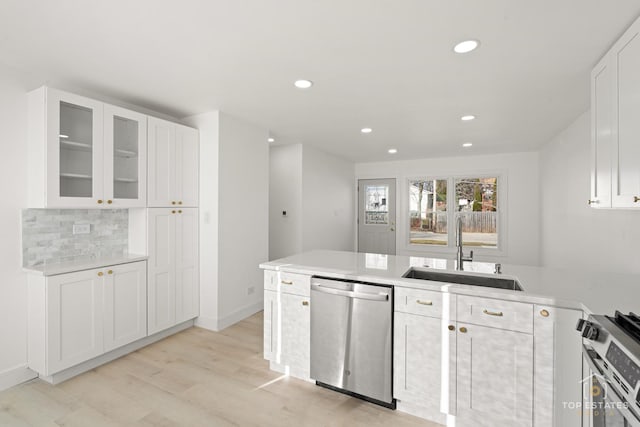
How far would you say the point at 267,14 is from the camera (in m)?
1.70

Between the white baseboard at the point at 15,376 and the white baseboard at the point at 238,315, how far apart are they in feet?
5.07

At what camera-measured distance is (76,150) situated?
2.52m

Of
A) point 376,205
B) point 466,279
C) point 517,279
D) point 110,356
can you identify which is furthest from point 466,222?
point 110,356

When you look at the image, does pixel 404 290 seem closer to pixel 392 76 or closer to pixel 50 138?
pixel 392 76

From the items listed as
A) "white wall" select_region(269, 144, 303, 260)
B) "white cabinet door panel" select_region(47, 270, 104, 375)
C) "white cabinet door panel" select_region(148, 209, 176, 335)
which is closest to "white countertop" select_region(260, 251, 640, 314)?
"white cabinet door panel" select_region(148, 209, 176, 335)

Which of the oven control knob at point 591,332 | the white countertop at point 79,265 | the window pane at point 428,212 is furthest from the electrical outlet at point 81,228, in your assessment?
the window pane at point 428,212

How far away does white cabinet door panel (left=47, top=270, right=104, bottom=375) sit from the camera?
2.29m

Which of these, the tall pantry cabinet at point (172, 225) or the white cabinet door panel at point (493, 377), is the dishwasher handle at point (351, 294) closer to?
the white cabinet door panel at point (493, 377)

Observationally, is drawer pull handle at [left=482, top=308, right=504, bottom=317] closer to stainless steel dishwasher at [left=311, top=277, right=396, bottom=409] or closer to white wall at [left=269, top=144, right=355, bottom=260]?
stainless steel dishwasher at [left=311, top=277, right=396, bottom=409]

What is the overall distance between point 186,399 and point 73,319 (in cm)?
115

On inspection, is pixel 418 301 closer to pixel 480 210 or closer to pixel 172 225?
pixel 172 225

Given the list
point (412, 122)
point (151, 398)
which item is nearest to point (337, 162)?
point (412, 122)

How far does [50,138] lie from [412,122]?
12.0 ft

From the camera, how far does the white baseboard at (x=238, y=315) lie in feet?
11.3
